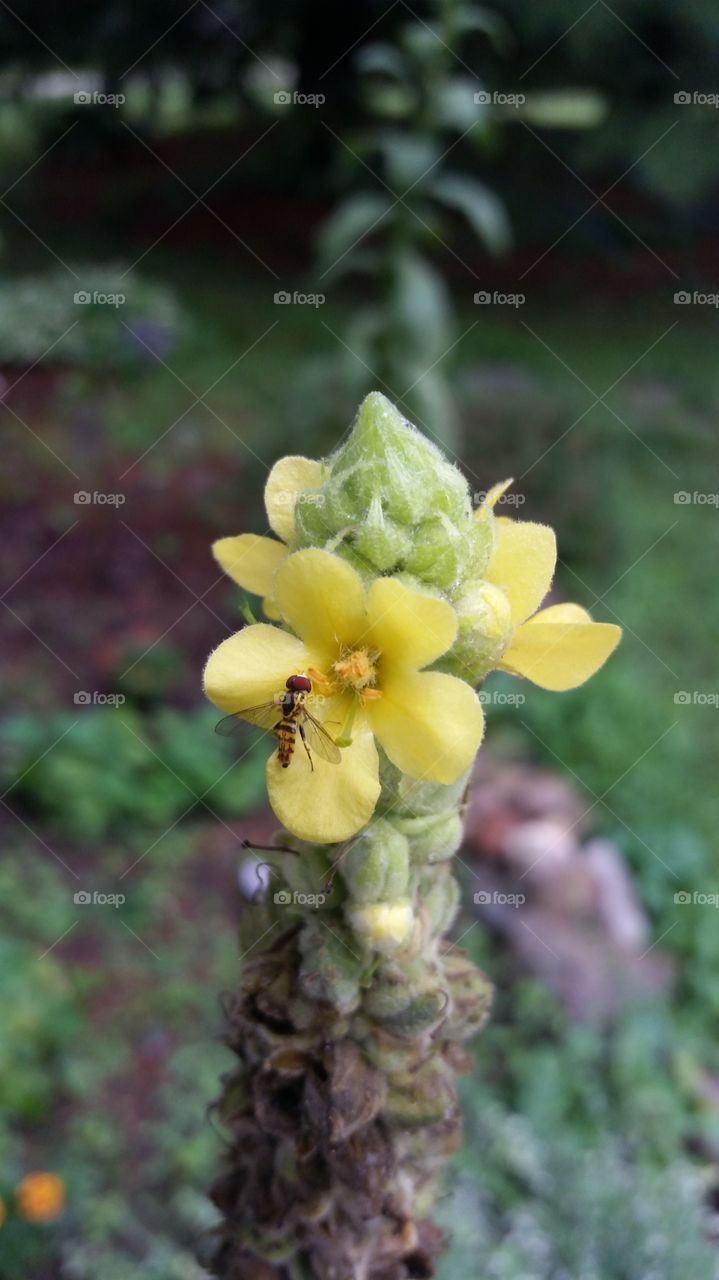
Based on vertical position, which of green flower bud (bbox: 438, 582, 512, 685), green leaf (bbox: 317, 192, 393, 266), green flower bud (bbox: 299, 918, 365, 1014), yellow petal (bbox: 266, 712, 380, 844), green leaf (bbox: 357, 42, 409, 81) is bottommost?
green leaf (bbox: 317, 192, 393, 266)

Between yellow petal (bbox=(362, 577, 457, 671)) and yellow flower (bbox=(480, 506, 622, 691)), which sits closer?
yellow petal (bbox=(362, 577, 457, 671))

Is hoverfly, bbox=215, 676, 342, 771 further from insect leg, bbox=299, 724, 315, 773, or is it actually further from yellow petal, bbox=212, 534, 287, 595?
yellow petal, bbox=212, 534, 287, 595

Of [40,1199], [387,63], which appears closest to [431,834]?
[40,1199]

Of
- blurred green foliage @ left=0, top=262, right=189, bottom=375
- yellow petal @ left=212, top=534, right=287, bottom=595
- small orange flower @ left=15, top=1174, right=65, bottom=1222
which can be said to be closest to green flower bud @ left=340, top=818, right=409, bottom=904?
yellow petal @ left=212, top=534, right=287, bottom=595

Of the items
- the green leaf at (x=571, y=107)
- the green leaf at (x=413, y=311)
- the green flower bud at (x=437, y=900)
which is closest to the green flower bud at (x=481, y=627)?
the green flower bud at (x=437, y=900)

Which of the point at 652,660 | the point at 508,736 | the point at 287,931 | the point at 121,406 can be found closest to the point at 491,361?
the point at 121,406

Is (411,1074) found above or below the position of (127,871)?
above

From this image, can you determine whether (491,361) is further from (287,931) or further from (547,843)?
(287,931)
